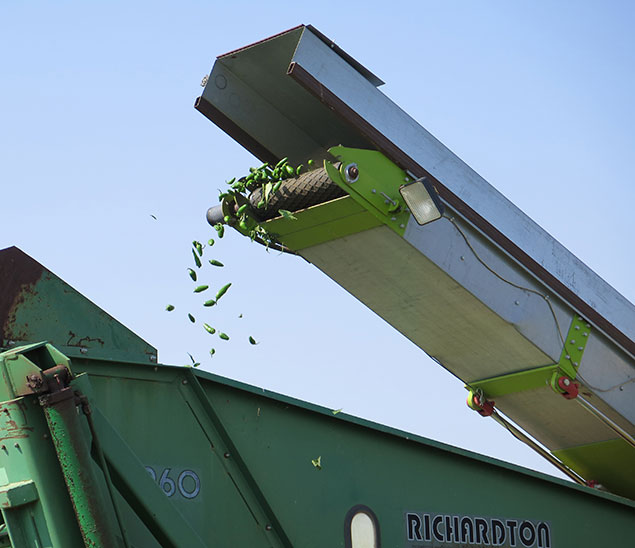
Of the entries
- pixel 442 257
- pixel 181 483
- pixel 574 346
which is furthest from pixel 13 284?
pixel 574 346

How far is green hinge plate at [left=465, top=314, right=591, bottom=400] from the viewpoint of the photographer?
5.73m

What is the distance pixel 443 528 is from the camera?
17.2 ft

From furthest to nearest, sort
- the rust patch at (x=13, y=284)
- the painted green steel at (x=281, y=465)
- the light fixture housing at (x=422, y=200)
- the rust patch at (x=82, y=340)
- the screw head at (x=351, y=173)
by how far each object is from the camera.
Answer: the light fixture housing at (x=422, y=200)
the screw head at (x=351, y=173)
the painted green steel at (x=281, y=465)
the rust patch at (x=82, y=340)
the rust patch at (x=13, y=284)

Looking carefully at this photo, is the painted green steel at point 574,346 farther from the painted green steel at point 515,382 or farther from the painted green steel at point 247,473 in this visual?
the painted green steel at point 247,473

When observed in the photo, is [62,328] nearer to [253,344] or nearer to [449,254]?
[253,344]

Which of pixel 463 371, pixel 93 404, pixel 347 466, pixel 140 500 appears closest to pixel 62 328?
pixel 93 404

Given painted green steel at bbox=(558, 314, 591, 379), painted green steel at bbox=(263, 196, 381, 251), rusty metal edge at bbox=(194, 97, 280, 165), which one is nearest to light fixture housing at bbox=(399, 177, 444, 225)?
painted green steel at bbox=(263, 196, 381, 251)

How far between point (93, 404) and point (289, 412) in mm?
1258

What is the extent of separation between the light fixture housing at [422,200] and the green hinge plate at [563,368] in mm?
1224

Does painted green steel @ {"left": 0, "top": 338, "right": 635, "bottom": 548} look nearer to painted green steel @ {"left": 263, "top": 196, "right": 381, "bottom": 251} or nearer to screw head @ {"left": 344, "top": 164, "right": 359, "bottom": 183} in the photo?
painted green steel @ {"left": 263, "top": 196, "right": 381, "bottom": 251}

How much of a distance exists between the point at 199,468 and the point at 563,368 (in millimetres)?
2367

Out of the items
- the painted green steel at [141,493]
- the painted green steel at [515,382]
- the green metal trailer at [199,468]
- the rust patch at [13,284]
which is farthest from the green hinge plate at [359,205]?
the painted green steel at [141,493]

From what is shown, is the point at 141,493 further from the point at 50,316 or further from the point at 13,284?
the point at 13,284

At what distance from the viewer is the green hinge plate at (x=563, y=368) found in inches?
225
